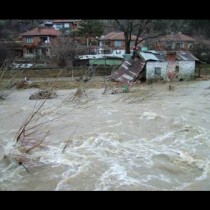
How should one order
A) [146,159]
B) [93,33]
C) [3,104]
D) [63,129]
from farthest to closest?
1. [93,33]
2. [3,104]
3. [63,129]
4. [146,159]

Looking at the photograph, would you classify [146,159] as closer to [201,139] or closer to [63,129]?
[201,139]

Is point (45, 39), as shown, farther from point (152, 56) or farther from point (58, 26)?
point (152, 56)

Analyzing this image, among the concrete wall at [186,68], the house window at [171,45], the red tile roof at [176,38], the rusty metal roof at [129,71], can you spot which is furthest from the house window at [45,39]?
the concrete wall at [186,68]

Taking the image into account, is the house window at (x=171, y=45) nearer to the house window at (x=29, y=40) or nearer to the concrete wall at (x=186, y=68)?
the concrete wall at (x=186, y=68)

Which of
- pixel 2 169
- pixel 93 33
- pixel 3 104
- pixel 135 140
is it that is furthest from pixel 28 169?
pixel 93 33

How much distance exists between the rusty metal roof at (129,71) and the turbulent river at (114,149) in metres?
9.73

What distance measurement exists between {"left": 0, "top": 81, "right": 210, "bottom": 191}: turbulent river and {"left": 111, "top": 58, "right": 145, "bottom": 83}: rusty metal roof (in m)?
9.73

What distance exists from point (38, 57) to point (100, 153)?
98.5ft

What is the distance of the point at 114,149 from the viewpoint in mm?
8359

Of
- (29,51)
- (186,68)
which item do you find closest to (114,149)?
(186,68)

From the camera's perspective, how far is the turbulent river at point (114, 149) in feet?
20.6
